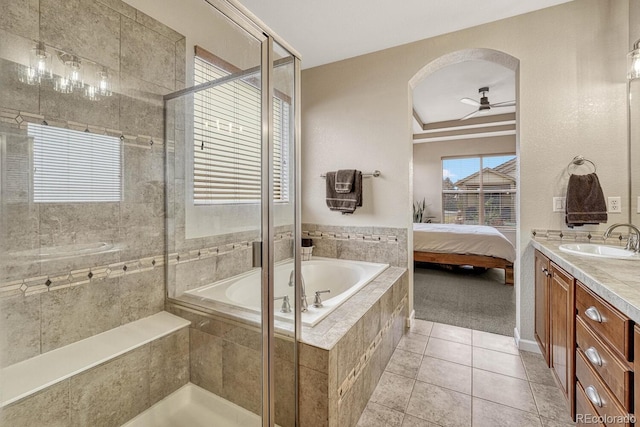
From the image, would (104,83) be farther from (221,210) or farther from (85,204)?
(221,210)

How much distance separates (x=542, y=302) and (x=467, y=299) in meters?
1.46

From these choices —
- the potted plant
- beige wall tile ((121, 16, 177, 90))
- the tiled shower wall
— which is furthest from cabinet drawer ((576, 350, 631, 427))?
the potted plant

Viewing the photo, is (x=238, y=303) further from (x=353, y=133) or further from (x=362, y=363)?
(x=353, y=133)

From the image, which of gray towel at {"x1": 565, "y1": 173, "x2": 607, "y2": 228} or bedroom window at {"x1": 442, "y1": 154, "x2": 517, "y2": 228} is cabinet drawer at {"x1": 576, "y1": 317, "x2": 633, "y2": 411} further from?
bedroom window at {"x1": 442, "y1": 154, "x2": 517, "y2": 228}

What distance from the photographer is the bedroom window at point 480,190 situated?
20.7 ft

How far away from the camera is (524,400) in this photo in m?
1.74

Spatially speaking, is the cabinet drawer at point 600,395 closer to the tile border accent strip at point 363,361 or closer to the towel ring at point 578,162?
the tile border accent strip at point 363,361

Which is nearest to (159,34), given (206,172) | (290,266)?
(206,172)

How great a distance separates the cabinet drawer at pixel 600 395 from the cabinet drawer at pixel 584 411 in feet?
0.09

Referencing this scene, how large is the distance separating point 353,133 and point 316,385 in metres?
2.31

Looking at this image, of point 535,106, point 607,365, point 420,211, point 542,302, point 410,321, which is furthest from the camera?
point 420,211

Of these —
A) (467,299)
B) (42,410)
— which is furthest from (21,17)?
(467,299)

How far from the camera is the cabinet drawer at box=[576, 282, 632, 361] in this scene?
95cm

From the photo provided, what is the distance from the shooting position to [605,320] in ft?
3.58
